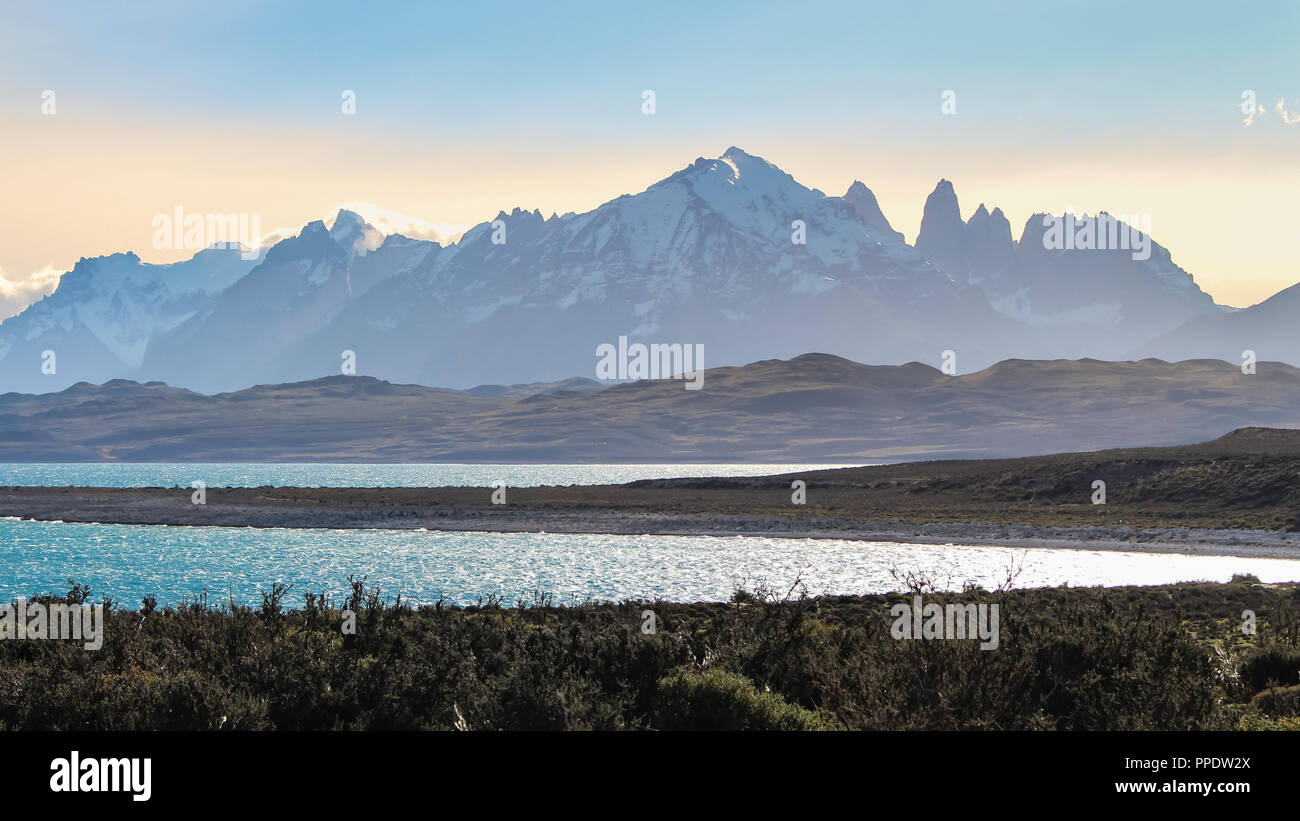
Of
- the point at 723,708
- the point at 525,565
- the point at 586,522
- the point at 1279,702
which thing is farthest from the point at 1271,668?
the point at 586,522

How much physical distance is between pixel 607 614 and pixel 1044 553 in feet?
129

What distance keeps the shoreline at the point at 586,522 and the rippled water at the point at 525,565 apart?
2312 millimetres

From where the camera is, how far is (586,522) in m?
81.8

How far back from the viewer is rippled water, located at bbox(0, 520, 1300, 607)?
45344 millimetres

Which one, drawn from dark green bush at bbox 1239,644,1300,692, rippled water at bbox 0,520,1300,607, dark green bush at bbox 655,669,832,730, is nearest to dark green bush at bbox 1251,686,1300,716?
dark green bush at bbox 1239,644,1300,692

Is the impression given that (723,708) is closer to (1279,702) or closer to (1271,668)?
(1279,702)

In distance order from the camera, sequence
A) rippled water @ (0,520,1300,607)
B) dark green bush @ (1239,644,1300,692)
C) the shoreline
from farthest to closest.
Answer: the shoreline
rippled water @ (0,520,1300,607)
dark green bush @ (1239,644,1300,692)

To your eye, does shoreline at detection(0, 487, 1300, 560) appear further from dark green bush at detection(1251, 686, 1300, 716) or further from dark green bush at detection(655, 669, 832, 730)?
dark green bush at detection(655, 669, 832, 730)

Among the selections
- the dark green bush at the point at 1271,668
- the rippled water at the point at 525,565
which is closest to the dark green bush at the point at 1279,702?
the dark green bush at the point at 1271,668

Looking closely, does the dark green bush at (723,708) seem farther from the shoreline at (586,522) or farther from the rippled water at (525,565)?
the shoreline at (586,522)

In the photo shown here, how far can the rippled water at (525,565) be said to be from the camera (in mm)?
45344

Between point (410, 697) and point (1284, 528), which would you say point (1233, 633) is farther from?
point (1284, 528)

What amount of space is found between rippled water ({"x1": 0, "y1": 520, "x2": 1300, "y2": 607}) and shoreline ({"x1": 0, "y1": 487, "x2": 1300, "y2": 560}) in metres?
2.31
